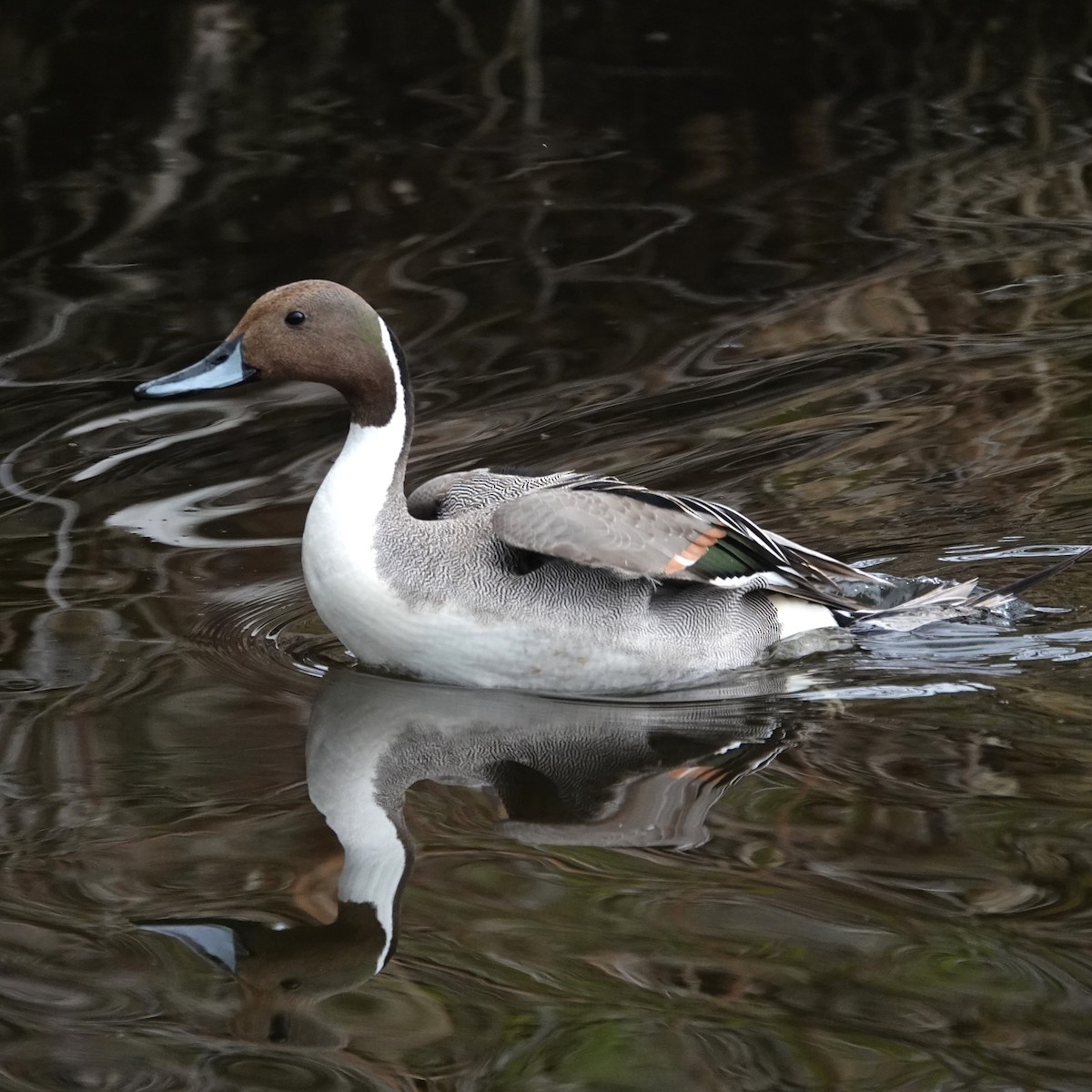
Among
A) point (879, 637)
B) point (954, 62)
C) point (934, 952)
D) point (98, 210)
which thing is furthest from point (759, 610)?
point (954, 62)

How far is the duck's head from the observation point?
18.7 feet

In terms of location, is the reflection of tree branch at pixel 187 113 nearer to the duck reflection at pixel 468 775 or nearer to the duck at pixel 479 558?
the duck at pixel 479 558

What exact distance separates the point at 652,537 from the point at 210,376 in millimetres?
1426

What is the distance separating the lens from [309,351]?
570 centimetres

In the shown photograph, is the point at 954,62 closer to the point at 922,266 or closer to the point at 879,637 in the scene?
the point at 922,266

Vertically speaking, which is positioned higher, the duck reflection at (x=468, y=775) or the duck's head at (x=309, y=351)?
A: the duck's head at (x=309, y=351)

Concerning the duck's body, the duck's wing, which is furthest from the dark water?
the duck's wing

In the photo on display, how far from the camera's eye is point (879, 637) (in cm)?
632

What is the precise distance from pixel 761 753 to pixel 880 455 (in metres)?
2.60

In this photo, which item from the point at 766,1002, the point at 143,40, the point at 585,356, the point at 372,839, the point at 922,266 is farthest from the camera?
the point at 143,40

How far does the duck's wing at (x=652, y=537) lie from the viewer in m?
5.58

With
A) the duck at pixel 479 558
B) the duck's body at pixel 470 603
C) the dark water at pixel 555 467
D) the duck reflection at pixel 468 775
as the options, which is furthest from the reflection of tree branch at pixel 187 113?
the duck reflection at pixel 468 775

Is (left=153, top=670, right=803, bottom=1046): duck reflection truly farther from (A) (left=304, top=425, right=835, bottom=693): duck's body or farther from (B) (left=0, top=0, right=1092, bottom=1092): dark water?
(A) (left=304, top=425, right=835, bottom=693): duck's body

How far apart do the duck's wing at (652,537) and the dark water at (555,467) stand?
1.15 ft
